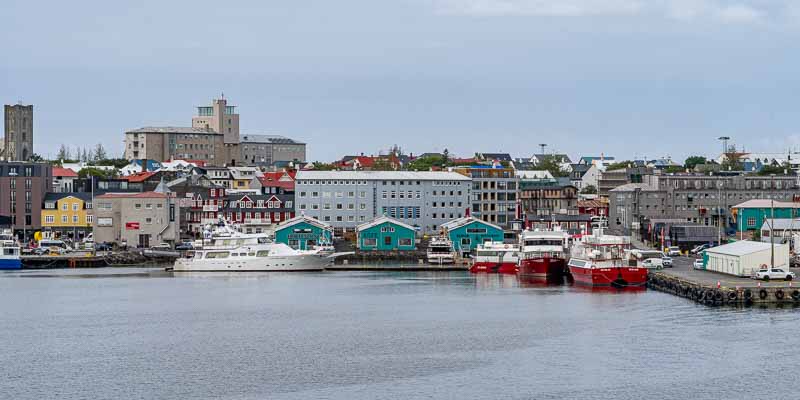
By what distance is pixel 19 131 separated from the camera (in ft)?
604

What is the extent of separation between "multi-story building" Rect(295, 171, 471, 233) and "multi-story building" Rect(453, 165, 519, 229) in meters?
1.63

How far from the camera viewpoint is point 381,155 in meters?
172

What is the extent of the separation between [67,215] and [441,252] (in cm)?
3269

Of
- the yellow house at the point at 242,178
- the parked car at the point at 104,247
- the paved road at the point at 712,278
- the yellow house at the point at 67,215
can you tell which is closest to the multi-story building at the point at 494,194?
the yellow house at the point at 242,178

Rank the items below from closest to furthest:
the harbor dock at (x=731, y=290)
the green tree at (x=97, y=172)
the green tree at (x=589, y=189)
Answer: the harbor dock at (x=731, y=290) < the green tree at (x=97, y=172) < the green tree at (x=589, y=189)

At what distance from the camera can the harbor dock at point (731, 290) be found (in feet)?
189

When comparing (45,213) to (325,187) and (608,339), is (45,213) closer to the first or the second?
(325,187)

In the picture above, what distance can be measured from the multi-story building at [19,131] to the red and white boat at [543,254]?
11282 cm

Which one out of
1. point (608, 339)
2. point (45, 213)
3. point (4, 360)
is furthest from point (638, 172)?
point (4, 360)

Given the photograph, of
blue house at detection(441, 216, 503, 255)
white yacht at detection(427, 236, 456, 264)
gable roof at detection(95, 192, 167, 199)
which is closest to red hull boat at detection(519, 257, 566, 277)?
white yacht at detection(427, 236, 456, 264)

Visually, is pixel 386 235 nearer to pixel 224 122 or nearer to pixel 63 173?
pixel 63 173

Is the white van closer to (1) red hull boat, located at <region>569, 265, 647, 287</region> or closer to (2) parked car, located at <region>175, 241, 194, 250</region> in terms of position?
(2) parked car, located at <region>175, 241, 194, 250</region>

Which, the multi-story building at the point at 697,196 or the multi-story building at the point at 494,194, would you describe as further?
the multi-story building at the point at 494,194

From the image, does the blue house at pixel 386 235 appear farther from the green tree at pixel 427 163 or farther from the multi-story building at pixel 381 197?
the green tree at pixel 427 163
